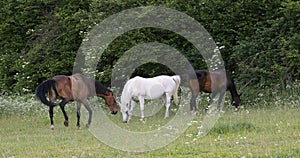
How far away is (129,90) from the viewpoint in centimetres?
1395

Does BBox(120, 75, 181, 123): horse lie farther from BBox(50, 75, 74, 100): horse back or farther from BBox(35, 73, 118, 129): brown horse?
BBox(50, 75, 74, 100): horse back

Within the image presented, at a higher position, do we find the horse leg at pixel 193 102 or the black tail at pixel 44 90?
the black tail at pixel 44 90

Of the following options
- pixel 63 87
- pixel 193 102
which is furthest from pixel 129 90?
pixel 63 87

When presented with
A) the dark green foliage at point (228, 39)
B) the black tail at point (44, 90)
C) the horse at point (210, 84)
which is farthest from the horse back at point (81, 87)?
the dark green foliage at point (228, 39)

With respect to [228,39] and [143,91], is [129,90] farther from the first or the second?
[228,39]

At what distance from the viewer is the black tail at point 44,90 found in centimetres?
1210

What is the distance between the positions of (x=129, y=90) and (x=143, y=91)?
15.3 inches

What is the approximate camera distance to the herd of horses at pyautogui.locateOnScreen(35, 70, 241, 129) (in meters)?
12.7

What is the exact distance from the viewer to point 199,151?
26.6 ft

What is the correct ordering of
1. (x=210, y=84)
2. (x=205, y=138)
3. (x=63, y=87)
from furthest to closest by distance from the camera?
1. (x=210, y=84)
2. (x=63, y=87)
3. (x=205, y=138)

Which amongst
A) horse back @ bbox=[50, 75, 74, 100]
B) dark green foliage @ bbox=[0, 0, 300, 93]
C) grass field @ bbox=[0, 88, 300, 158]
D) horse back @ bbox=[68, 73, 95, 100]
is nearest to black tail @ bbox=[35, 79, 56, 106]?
horse back @ bbox=[50, 75, 74, 100]

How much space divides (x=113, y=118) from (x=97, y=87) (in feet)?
3.64

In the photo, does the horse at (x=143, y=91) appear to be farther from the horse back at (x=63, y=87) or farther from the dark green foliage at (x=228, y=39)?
the dark green foliage at (x=228, y=39)

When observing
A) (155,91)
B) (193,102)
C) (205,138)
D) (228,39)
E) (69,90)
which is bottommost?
(205,138)
